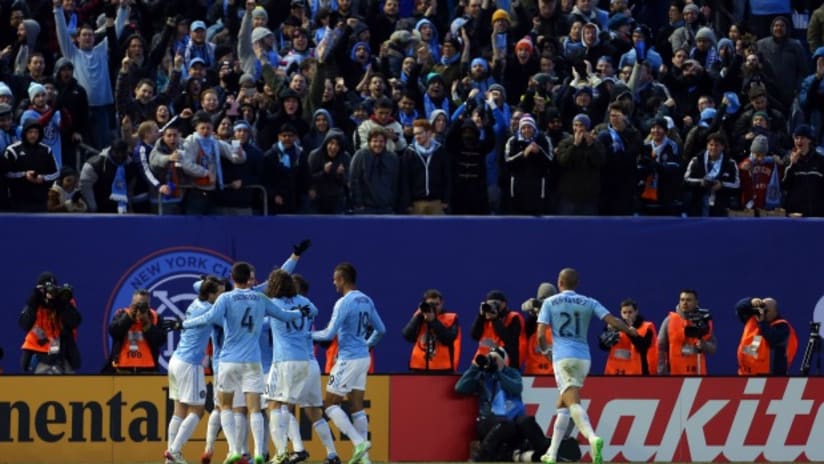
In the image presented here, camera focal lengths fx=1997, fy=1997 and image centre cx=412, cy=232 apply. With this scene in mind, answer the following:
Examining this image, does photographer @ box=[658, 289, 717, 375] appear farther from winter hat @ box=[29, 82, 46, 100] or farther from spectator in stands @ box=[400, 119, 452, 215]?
winter hat @ box=[29, 82, 46, 100]

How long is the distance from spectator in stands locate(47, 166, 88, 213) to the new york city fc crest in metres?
1.06

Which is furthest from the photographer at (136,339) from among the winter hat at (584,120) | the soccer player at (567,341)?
the winter hat at (584,120)

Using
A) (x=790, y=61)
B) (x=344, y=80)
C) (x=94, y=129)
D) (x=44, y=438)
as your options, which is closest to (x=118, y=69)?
(x=94, y=129)

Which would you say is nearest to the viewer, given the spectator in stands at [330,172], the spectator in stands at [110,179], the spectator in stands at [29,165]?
the spectator in stands at [29,165]

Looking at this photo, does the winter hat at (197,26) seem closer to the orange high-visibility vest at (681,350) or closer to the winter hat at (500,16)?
the winter hat at (500,16)

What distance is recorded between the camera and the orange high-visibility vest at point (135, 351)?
23453 mm

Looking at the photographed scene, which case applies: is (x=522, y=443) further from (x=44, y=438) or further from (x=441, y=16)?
(x=441, y=16)

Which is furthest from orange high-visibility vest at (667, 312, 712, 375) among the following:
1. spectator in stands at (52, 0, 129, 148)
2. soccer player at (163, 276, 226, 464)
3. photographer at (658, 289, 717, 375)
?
spectator in stands at (52, 0, 129, 148)

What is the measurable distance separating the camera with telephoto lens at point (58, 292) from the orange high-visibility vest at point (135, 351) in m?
0.85

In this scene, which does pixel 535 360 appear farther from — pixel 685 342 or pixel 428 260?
pixel 428 260

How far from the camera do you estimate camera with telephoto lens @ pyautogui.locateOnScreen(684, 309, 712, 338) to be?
79.2 feet

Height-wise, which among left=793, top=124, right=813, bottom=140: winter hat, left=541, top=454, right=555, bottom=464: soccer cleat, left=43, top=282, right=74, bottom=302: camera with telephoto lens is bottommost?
left=541, top=454, right=555, bottom=464: soccer cleat

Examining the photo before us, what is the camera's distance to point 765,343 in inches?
957

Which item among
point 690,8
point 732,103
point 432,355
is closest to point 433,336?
point 432,355
